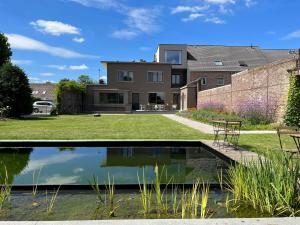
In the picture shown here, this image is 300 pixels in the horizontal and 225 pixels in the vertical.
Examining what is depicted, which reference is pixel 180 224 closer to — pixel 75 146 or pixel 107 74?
pixel 75 146

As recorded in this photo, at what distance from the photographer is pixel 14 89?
25.5 m

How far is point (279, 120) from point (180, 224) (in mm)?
14030

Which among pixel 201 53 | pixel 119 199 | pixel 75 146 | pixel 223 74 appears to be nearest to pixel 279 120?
pixel 75 146

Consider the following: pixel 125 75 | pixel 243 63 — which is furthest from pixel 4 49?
pixel 243 63

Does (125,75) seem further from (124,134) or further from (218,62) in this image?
(124,134)

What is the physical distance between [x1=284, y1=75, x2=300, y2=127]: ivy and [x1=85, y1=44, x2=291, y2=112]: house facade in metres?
22.8

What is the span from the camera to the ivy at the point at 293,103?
1450 cm

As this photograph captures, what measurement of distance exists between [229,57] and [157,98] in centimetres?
1153

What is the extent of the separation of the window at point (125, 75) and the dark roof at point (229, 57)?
25.2ft

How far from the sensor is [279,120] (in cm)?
1612

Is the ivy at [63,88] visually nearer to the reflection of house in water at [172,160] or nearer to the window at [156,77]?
the window at [156,77]

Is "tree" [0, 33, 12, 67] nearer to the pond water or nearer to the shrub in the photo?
the shrub

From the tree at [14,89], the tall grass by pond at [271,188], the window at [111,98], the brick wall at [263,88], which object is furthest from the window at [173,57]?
the tall grass by pond at [271,188]

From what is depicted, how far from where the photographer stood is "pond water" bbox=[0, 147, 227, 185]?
747 centimetres
